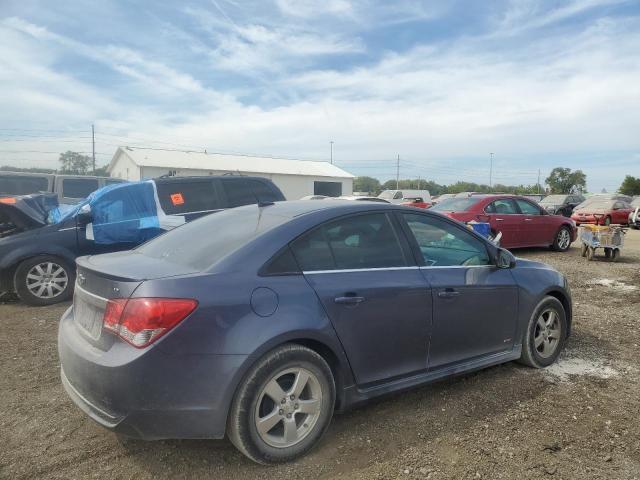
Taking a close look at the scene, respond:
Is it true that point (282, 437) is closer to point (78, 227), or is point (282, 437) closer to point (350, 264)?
point (350, 264)

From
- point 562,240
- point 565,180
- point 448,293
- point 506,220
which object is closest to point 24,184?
point 506,220

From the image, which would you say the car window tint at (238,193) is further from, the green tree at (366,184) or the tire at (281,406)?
the green tree at (366,184)

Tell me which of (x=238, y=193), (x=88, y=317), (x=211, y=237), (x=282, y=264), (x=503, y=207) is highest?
(x=238, y=193)

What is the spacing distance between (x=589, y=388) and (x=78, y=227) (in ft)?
20.9

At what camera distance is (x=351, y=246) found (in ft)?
10.7

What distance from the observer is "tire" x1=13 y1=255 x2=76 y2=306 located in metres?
6.43

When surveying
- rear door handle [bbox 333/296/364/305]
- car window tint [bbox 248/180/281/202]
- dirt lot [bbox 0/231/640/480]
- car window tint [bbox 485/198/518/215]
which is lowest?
dirt lot [bbox 0/231/640/480]

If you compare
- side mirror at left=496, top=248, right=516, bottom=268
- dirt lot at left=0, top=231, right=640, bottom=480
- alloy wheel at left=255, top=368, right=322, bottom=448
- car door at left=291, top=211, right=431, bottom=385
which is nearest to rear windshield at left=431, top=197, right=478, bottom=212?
dirt lot at left=0, top=231, right=640, bottom=480

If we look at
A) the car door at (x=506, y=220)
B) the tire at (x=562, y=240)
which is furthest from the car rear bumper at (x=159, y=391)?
the tire at (x=562, y=240)

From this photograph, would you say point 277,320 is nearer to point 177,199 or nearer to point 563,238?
point 177,199

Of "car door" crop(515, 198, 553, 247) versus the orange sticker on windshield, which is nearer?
the orange sticker on windshield

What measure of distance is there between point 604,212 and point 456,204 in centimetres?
1327

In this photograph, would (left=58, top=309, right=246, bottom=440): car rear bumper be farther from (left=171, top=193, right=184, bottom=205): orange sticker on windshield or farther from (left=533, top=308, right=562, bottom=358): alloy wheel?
(left=171, top=193, right=184, bottom=205): orange sticker on windshield

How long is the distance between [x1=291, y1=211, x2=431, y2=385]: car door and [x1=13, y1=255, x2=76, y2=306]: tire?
4.96 metres
